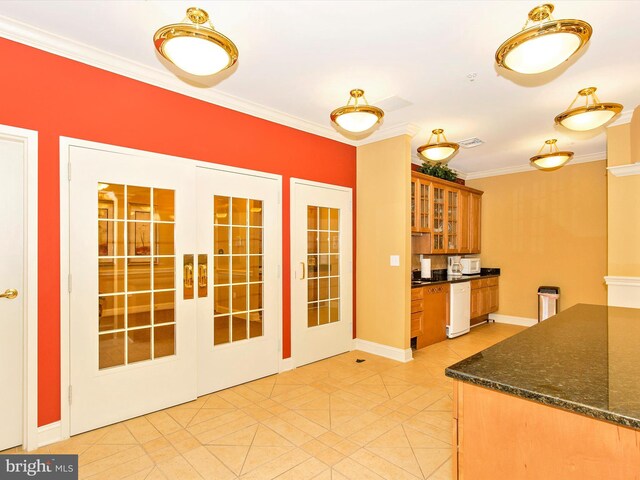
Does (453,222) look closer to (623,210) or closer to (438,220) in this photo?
(438,220)

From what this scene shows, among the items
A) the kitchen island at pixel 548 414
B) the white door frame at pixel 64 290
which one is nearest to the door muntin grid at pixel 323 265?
the white door frame at pixel 64 290

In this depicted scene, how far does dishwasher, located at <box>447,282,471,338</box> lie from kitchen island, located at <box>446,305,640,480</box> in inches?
151

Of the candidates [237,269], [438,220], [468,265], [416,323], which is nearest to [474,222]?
[468,265]

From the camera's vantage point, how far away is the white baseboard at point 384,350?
4.30m

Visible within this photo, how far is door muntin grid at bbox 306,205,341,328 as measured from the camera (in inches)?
168

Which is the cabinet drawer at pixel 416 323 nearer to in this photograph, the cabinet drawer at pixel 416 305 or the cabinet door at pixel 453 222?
the cabinet drawer at pixel 416 305

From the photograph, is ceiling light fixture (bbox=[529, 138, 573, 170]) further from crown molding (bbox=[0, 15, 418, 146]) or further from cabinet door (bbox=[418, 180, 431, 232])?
crown molding (bbox=[0, 15, 418, 146])

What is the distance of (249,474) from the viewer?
216 centimetres

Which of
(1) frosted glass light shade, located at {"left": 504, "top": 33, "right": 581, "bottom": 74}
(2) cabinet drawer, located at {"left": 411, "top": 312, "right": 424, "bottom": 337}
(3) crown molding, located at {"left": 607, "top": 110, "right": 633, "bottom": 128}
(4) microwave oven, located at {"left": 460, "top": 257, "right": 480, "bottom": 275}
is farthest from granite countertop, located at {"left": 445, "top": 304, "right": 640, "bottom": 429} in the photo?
(4) microwave oven, located at {"left": 460, "top": 257, "right": 480, "bottom": 275}

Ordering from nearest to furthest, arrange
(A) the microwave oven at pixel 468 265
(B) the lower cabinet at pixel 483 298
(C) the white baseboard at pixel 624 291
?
1. (C) the white baseboard at pixel 624 291
2. (B) the lower cabinet at pixel 483 298
3. (A) the microwave oven at pixel 468 265

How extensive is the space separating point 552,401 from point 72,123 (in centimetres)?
326

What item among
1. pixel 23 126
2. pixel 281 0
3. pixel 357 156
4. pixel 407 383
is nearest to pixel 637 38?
pixel 281 0

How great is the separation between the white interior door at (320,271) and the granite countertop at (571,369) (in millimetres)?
2621

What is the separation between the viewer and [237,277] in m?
3.55
